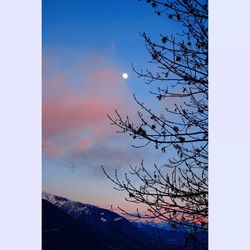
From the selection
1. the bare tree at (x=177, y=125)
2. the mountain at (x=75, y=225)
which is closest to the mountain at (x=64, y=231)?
the mountain at (x=75, y=225)

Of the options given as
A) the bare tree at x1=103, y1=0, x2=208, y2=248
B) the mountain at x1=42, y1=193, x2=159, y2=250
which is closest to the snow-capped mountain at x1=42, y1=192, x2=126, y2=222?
the mountain at x1=42, y1=193, x2=159, y2=250

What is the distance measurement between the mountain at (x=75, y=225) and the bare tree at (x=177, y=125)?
14 centimetres

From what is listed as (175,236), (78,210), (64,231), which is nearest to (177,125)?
(175,236)

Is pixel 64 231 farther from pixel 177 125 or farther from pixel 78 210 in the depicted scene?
pixel 177 125

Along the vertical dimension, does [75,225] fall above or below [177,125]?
below

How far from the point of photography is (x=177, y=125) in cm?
188

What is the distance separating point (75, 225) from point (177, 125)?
65 cm

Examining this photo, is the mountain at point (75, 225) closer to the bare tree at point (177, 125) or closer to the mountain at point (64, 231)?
the mountain at point (64, 231)

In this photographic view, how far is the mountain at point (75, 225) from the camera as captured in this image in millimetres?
1886

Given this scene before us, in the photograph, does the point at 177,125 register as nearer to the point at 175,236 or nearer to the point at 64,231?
the point at 175,236

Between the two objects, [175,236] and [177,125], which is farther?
[177,125]

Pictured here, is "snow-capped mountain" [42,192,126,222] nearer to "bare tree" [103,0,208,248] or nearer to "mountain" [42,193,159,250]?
"mountain" [42,193,159,250]
